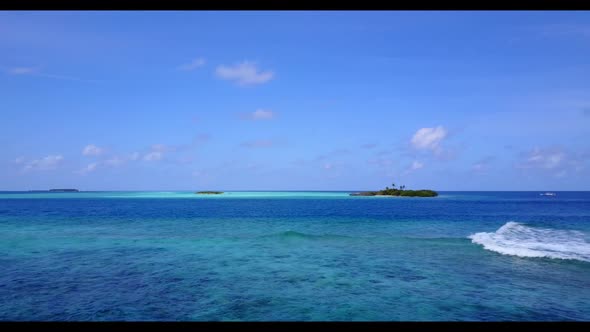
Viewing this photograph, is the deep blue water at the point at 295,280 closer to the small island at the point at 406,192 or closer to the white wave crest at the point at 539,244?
the white wave crest at the point at 539,244

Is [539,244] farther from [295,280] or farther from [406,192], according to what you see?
[406,192]

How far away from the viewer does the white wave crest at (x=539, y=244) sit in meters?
17.2

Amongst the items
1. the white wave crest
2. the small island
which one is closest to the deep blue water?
the white wave crest

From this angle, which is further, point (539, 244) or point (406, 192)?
point (406, 192)

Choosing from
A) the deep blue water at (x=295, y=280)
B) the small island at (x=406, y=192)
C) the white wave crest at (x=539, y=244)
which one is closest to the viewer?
the deep blue water at (x=295, y=280)

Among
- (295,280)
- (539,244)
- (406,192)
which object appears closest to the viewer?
(295,280)

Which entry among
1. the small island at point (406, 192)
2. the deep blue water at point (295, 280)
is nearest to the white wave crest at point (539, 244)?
the deep blue water at point (295, 280)

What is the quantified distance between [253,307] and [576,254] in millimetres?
15870

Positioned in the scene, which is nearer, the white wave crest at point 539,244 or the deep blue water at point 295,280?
the deep blue water at point 295,280

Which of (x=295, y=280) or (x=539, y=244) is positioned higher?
(x=539, y=244)

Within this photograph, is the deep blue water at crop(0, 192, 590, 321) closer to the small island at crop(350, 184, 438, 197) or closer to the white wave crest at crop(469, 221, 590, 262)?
the white wave crest at crop(469, 221, 590, 262)

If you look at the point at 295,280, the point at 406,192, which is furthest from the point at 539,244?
the point at 406,192

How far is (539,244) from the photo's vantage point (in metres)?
20.3
